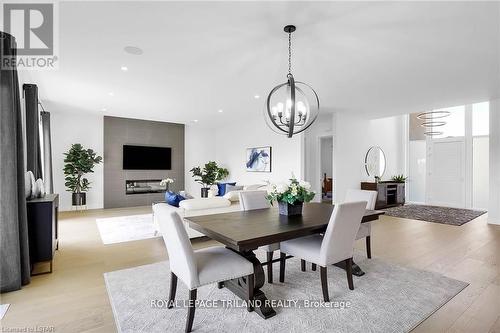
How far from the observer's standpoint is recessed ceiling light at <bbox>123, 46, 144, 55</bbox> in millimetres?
3135

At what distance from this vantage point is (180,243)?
190 cm

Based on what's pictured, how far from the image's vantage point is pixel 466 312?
2.22 m

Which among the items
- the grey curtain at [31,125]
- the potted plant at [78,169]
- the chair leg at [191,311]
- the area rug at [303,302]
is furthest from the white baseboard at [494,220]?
the potted plant at [78,169]

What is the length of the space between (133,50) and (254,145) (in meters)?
5.08

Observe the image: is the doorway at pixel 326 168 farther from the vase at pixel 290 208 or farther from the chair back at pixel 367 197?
the vase at pixel 290 208

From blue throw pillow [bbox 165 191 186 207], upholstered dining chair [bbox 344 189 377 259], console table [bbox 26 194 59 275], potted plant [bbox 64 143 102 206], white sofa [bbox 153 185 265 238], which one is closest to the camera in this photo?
console table [bbox 26 194 59 275]

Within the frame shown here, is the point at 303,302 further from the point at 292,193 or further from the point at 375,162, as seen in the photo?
the point at 375,162

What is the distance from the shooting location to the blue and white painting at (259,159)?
24.7ft

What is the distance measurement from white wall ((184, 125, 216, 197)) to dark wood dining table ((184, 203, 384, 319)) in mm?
6517

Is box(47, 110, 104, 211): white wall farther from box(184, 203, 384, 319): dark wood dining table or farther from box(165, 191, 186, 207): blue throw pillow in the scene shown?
box(184, 203, 384, 319): dark wood dining table

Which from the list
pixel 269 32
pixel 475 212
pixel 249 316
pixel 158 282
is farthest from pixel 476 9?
pixel 475 212

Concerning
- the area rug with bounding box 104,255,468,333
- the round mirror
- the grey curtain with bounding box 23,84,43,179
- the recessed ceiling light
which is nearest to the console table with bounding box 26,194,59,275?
the area rug with bounding box 104,255,468,333

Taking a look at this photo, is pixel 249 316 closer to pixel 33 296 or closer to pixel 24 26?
pixel 33 296

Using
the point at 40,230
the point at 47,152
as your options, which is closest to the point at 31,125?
the point at 40,230
